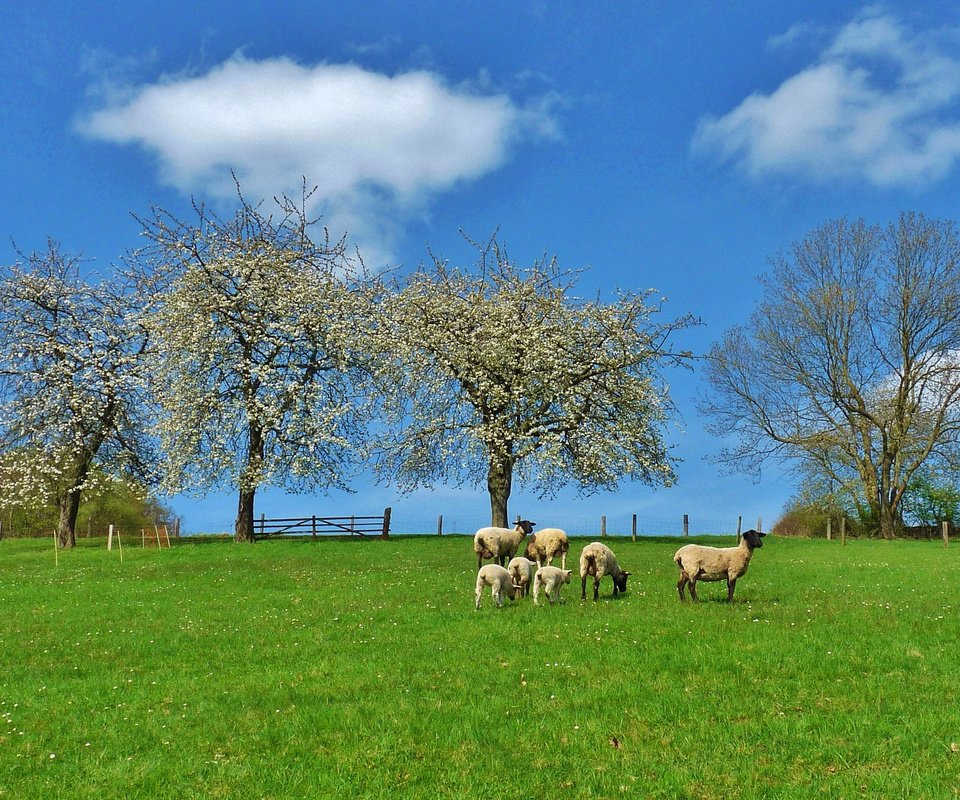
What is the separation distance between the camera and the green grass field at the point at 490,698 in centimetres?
938

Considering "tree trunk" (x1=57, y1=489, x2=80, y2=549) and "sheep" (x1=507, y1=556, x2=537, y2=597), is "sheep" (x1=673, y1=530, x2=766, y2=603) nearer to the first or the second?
"sheep" (x1=507, y1=556, x2=537, y2=597)

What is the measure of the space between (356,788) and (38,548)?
160 ft

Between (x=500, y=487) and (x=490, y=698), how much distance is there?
114ft

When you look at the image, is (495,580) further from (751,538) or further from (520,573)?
(751,538)

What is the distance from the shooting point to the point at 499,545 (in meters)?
25.0

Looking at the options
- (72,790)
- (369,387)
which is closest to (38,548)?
(369,387)

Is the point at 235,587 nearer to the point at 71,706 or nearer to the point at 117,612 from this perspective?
the point at 117,612

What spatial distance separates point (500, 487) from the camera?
4638cm

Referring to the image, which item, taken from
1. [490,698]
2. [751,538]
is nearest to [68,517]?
[751,538]

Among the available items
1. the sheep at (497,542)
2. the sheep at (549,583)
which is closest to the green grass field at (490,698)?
the sheep at (549,583)

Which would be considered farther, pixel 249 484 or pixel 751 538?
pixel 249 484

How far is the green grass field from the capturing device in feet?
30.8

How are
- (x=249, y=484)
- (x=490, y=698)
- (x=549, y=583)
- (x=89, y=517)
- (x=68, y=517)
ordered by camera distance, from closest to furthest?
(x=490, y=698) < (x=549, y=583) < (x=249, y=484) < (x=68, y=517) < (x=89, y=517)

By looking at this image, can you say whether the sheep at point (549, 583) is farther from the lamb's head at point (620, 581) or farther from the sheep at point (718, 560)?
the sheep at point (718, 560)
